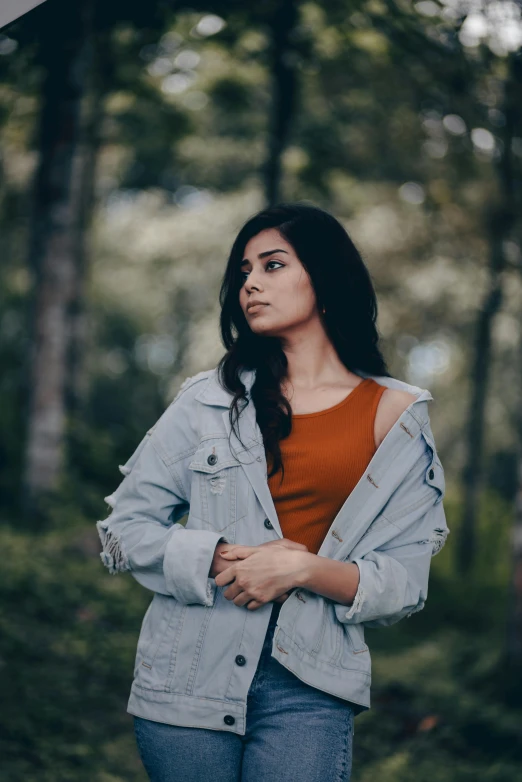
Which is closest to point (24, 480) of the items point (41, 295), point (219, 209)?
point (41, 295)

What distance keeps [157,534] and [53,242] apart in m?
7.52

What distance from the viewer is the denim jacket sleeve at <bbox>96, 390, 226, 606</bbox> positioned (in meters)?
2.41

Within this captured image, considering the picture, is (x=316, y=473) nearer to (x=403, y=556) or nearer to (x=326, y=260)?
(x=403, y=556)

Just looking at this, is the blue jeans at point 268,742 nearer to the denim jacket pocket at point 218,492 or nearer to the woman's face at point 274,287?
the denim jacket pocket at point 218,492

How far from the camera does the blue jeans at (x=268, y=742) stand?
2.35 metres

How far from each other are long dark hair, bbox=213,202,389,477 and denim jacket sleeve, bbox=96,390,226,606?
0.94ft

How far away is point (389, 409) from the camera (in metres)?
2.71

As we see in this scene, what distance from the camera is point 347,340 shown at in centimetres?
286

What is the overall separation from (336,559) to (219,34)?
8.64m

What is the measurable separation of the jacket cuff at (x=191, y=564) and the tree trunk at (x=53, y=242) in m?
7.52

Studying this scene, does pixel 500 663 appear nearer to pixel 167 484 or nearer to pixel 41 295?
pixel 167 484

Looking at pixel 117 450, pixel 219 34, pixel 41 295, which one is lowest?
pixel 117 450

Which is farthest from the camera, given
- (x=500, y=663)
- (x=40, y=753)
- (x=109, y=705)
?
(x=500, y=663)

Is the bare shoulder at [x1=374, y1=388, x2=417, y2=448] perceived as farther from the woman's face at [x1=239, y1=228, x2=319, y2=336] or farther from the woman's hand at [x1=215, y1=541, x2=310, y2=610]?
the woman's hand at [x1=215, y1=541, x2=310, y2=610]
